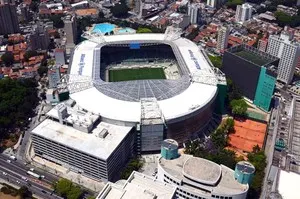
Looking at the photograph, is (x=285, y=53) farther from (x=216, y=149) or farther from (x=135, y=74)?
(x=135, y=74)

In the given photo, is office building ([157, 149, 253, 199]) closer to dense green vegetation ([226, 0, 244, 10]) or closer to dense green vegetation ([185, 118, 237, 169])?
dense green vegetation ([185, 118, 237, 169])

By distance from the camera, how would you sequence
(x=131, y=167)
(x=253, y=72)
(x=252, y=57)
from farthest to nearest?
1. (x=252, y=57)
2. (x=253, y=72)
3. (x=131, y=167)

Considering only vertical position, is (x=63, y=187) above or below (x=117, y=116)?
below

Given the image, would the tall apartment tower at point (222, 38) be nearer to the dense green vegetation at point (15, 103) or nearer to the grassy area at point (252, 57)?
the grassy area at point (252, 57)

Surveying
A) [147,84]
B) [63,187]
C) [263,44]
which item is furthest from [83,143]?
[263,44]

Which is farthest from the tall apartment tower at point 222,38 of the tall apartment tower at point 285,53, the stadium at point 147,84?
the tall apartment tower at point 285,53

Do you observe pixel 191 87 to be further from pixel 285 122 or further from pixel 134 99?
pixel 285 122

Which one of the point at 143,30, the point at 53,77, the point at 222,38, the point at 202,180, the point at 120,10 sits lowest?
the point at 53,77
